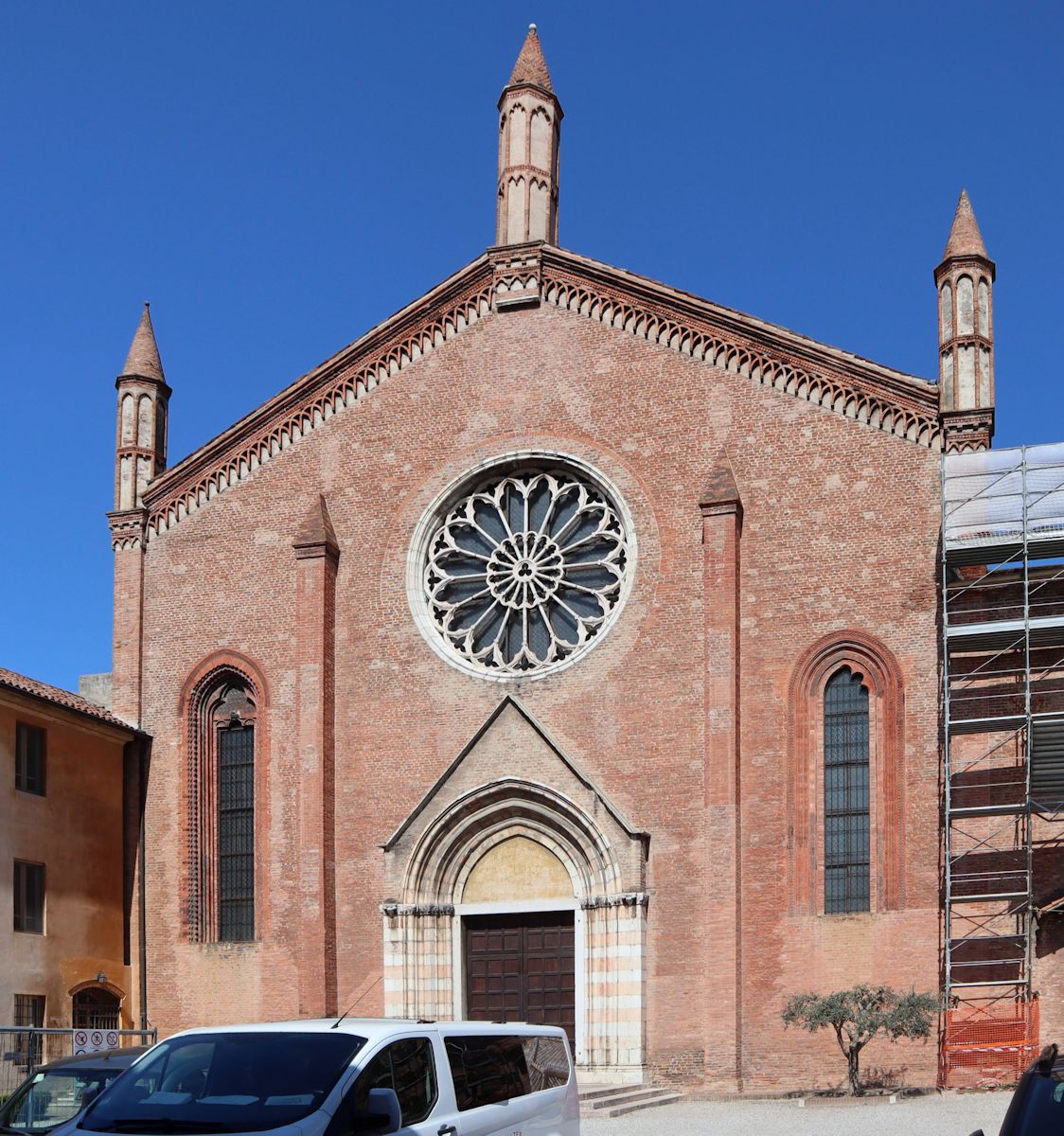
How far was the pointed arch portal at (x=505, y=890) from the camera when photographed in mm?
26938

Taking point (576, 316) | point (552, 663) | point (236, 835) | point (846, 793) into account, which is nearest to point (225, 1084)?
point (846, 793)

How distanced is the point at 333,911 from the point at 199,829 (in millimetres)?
3217

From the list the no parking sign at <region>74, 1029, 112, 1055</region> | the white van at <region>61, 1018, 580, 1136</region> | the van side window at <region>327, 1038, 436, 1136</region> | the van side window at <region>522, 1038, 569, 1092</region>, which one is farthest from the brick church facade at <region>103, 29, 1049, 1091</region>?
the van side window at <region>327, 1038, 436, 1136</region>

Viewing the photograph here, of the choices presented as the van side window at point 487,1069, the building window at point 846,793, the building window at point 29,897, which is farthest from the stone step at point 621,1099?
the van side window at point 487,1069

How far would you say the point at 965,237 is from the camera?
27.3 metres

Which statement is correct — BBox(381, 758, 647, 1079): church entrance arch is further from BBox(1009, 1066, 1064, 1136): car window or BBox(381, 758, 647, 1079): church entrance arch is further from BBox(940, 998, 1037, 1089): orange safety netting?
BBox(1009, 1066, 1064, 1136): car window

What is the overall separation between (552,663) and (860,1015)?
7.85m

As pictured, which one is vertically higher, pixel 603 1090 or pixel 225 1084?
pixel 225 1084

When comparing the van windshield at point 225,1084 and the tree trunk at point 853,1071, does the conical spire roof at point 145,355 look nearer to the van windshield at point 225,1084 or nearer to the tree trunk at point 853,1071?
the tree trunk at point 853,1071

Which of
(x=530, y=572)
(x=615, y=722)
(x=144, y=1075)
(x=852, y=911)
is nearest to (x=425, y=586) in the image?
(x=530, y=572)

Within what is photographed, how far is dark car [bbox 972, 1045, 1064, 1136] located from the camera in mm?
8312

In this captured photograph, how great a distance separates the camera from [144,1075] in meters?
10.5

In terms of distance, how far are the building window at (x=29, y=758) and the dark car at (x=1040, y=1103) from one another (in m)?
22.3

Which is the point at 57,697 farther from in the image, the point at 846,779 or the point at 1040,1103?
the point at 1040,1103
